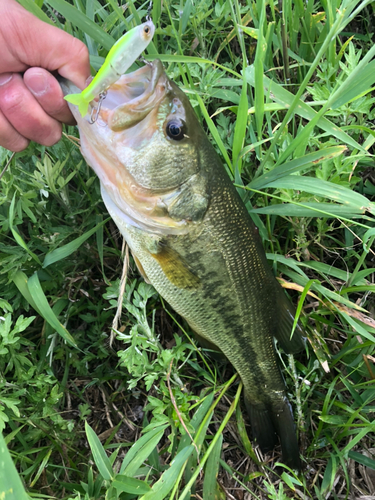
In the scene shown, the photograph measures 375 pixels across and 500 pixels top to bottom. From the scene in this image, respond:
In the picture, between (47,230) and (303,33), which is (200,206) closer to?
(47,230)

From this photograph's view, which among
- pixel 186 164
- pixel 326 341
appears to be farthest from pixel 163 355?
pixel 326 341

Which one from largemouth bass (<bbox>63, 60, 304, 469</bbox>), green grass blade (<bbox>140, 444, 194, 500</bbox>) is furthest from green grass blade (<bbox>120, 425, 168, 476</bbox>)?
largemouth bass (<bbox>63, 60, 304, 469</bbox>)

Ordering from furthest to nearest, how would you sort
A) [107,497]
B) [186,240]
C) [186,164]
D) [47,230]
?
[47,230], [186,240], [186,164], [107,497]

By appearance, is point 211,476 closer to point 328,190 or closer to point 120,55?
point 328,190

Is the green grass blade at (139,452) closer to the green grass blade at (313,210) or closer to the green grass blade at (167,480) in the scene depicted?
the green grass blade at (167,480)

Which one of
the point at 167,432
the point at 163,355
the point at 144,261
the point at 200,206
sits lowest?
the point at 167,432

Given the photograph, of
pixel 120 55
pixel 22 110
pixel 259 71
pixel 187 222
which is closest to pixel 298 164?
pixel 259 71
